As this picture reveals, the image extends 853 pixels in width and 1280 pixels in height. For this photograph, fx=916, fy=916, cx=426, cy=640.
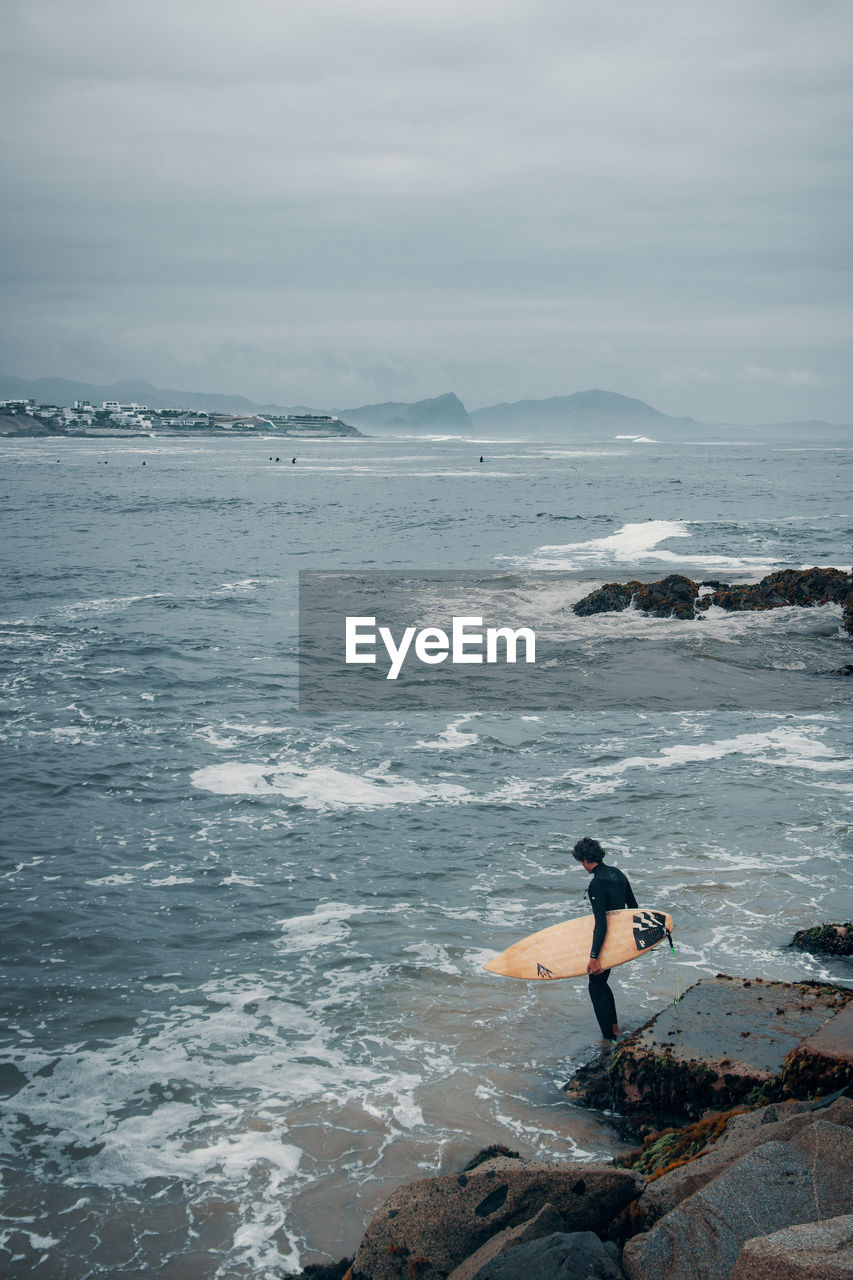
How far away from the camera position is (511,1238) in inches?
191

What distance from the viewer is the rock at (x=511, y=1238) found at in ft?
15.7

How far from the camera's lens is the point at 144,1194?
6.58 metres

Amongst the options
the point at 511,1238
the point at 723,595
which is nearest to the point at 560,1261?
the point at 511,1238

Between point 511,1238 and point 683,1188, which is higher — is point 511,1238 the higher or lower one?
the lower one

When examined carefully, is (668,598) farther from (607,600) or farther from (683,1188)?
(683,1188)

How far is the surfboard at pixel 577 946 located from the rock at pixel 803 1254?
4492 millimetres

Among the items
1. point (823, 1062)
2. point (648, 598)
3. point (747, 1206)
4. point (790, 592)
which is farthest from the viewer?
point (648, 598)

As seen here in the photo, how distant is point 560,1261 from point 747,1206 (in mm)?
946

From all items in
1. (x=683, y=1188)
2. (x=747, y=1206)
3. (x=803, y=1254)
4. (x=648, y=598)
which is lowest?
(x=683, y=1188)

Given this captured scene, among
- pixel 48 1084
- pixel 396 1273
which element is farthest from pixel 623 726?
pixel 396 1273

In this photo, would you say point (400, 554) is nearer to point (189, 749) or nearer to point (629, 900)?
point (189, 749)

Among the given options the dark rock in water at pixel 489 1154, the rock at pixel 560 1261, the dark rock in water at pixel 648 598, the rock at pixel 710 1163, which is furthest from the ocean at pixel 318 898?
the rock at pixel 560 1261

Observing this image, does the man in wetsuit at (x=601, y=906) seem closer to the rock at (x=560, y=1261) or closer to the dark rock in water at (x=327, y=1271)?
the dark rock in water at (x=327, y=1271)

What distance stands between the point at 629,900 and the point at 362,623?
64.5 ft
